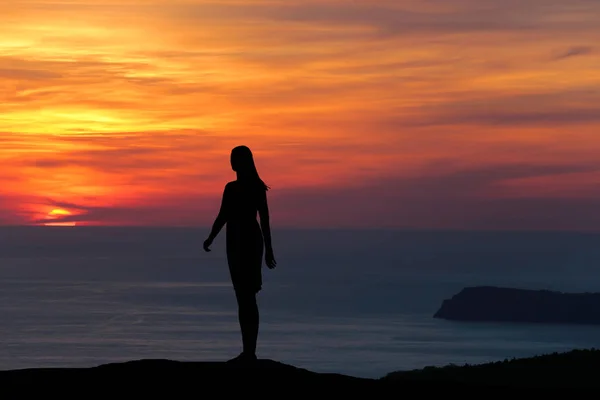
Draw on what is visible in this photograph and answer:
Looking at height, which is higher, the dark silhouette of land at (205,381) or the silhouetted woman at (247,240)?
the silhouetted woman at (247,240)

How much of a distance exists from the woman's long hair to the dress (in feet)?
0.39

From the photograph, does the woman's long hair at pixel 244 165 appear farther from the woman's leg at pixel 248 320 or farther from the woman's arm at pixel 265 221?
the woman's leg at pixel 248 320

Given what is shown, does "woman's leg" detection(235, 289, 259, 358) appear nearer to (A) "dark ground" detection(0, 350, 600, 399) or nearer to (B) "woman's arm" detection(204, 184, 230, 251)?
(A) "dark ground" detection(0, 350, 600, 399)

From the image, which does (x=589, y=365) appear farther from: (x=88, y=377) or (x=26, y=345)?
(x=26, y=345)

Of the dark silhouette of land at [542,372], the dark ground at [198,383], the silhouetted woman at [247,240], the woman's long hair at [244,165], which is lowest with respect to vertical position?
the dark ground at [198,383]

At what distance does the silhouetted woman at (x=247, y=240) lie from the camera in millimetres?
17938

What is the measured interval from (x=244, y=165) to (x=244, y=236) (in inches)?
46.3

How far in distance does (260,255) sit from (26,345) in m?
153

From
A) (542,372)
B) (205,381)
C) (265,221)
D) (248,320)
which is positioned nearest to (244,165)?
(265,221)

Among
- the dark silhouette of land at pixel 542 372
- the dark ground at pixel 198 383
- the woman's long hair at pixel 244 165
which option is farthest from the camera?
the dark silhouette of land at pixel 542 372

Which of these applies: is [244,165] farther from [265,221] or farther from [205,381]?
[205,381]

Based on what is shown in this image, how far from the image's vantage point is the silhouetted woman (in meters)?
17.9

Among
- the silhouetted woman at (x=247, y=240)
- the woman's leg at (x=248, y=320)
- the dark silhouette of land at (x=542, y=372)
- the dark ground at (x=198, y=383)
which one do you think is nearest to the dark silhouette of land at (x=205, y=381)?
the dark ground at (x=198, y=383)

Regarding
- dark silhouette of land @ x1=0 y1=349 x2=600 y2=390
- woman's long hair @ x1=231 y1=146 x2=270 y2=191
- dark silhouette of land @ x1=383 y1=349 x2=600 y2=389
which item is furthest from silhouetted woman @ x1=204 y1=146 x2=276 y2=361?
dark silhouette of land @ x1=383 y1=349 x2=600 y2=389
